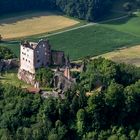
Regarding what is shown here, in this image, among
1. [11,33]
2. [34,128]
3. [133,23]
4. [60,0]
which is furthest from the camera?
[60,0]

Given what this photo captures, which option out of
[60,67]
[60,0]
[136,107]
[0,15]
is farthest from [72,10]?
[136,107]

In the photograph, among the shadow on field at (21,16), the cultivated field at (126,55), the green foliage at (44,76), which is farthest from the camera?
the shadow on field at (21,16)

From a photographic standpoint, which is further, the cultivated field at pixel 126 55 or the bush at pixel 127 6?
the bush at pixel 127 6

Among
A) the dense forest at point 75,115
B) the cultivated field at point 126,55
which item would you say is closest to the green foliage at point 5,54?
the dense forest at point 75,115

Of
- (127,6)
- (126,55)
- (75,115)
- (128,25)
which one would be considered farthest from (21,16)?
(75,115)

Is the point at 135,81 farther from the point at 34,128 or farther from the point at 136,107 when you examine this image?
the point at 34,128

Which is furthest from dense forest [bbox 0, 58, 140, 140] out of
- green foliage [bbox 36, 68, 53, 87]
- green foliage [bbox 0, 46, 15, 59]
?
green foliage [bbox 0, 46, 15, 59]

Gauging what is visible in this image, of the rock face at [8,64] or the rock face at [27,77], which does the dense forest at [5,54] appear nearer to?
the rock face at [8,64]

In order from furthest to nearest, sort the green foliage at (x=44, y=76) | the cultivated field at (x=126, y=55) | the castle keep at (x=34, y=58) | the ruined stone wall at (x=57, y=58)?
the cultivated field at (x=126, y=55) → the ruined stone wall at (x=57, y=58) → the castle keep at (x=34, y=58) → the green foliage at (x=44, y=76)
